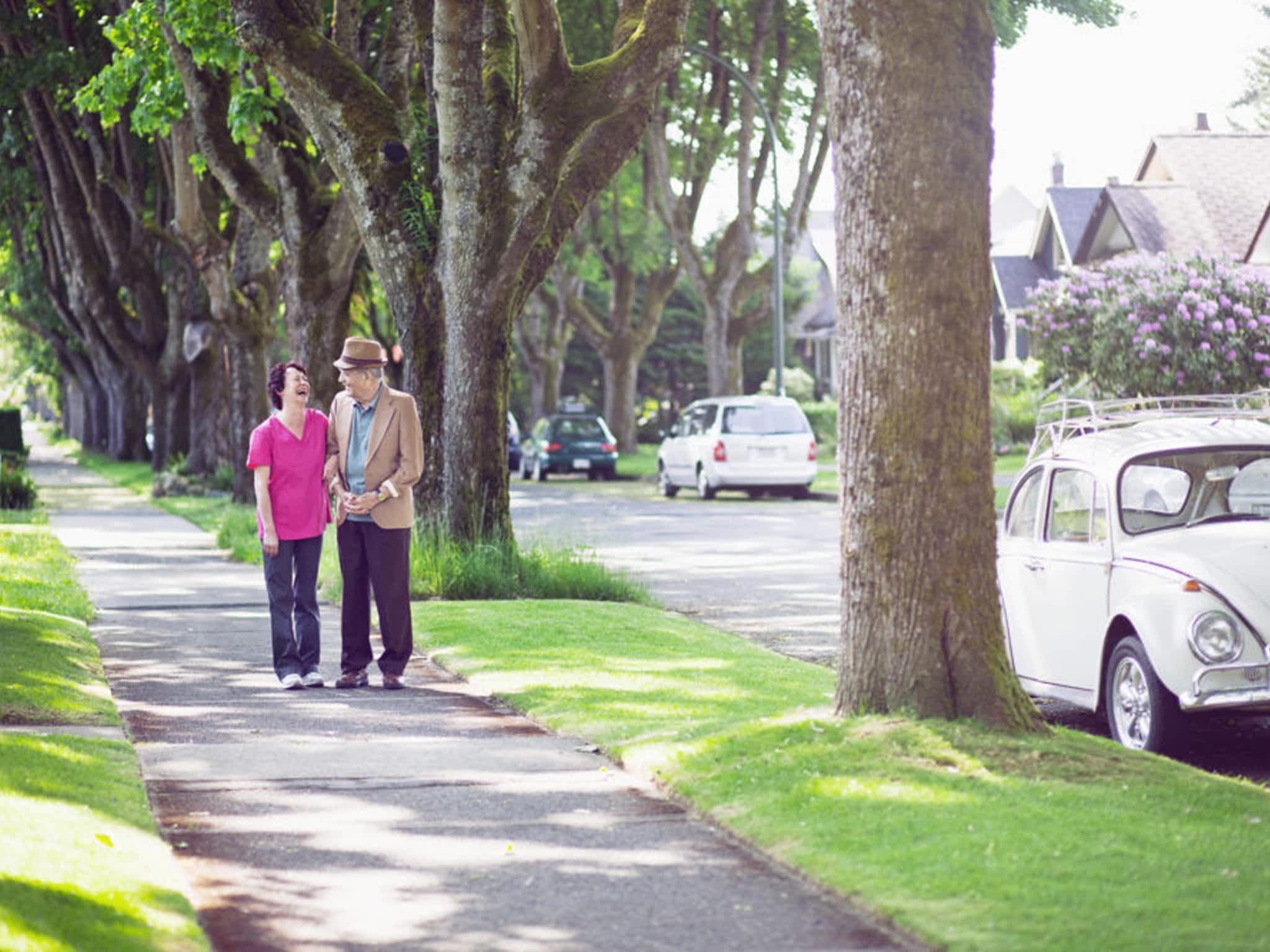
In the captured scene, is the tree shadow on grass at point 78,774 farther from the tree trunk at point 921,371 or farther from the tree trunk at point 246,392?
the tree trunk at point 246,392

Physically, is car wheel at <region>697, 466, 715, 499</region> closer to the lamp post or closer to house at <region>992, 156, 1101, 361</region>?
the lamp post

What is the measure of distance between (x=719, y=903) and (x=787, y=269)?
56.9 m

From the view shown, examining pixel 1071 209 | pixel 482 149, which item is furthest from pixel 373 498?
pixel 1071 209

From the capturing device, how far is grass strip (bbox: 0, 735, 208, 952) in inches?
202

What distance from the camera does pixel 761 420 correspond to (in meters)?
33.3

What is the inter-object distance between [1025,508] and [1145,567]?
184 cm

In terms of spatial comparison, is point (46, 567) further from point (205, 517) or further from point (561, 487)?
point (561, 487)

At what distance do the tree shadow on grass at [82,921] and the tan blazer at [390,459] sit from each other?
16.5ft

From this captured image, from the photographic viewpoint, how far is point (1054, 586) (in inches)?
384

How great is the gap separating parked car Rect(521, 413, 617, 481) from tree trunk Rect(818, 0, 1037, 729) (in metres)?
35.1

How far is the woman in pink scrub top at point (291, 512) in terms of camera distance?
34.3ft

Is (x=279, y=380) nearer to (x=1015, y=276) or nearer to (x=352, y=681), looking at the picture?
(x=352, y=681)

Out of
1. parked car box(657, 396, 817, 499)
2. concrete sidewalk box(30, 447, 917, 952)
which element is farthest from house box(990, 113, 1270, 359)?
concrete sidewalk box(30, 447, 917, 952)

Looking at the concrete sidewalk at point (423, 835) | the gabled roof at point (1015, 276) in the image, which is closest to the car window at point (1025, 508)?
the concrete sidewalk at point (423, 835)
